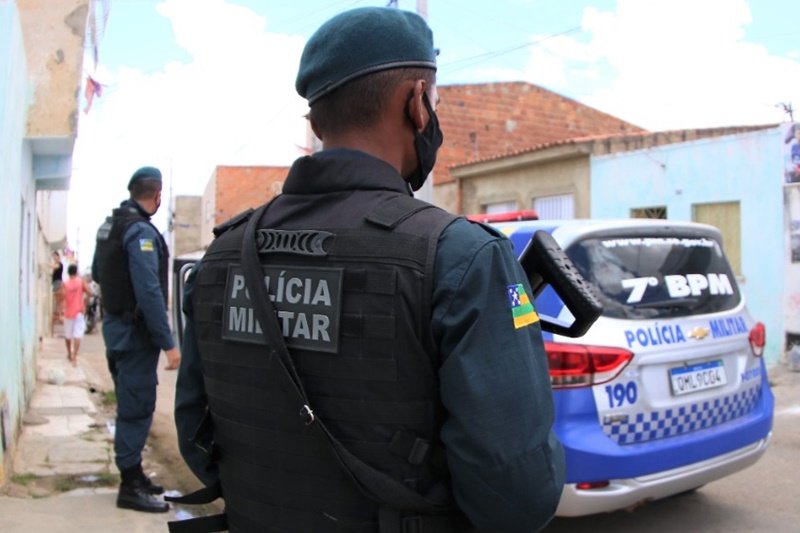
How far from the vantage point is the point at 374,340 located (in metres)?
1.34

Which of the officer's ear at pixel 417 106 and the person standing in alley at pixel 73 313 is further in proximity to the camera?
the person standing in alley at pixel 73 313

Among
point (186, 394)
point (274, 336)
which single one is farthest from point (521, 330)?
point (186, 394)

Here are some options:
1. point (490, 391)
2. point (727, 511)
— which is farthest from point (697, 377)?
point (490, 391)

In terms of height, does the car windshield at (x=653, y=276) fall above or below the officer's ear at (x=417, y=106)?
below

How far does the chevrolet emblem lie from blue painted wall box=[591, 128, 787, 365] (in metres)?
7.52

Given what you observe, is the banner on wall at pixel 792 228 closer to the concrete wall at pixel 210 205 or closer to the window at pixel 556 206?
the window at pixel 556 206

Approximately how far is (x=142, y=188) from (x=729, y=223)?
30.5ft

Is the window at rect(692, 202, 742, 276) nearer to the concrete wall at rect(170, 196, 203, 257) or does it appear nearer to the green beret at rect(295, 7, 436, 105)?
the green beret at rect(295, 7, 436, 105)

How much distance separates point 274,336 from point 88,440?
18.4ft

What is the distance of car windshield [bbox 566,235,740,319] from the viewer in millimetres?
3754

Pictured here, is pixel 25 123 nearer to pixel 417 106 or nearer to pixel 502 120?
pixel 417 106

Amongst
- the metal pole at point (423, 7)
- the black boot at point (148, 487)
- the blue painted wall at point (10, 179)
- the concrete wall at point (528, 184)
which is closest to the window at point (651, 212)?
the concrete wall at point (528, 184)

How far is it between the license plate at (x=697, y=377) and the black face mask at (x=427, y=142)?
2.47 meters

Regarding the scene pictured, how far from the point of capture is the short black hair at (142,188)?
4.59 meters
